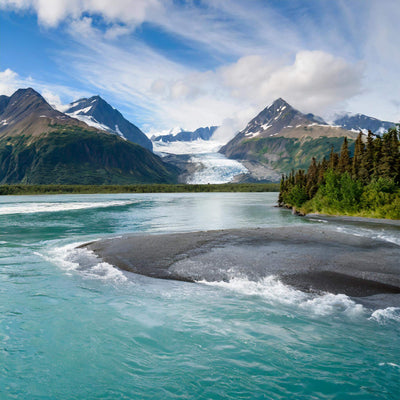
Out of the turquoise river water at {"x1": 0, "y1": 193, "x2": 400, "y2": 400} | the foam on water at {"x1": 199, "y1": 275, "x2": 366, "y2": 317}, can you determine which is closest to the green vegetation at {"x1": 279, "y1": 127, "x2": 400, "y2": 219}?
the foam on water at {"x1": 199, "y1": 275, "x2": 366, "y2": 317}

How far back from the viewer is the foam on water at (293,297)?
12.4 m

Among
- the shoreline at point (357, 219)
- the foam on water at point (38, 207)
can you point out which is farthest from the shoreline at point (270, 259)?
the foam on water at point (38, 207)

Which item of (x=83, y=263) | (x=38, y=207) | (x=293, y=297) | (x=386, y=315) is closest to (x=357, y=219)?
(x=293, y=297)

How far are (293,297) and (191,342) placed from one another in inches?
218

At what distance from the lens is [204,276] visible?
1702cm

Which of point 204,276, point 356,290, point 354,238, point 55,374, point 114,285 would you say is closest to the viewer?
point 55,374

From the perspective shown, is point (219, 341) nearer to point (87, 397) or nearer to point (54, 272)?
point (87, 397)

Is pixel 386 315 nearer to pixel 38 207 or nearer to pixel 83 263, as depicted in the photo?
pixel 83 263

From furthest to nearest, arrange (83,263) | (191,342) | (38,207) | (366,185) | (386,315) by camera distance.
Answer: (38,207), (366,185), (83,263), (386,315), (191,342)

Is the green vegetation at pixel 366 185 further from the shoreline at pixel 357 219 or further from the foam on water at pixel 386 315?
the foam on water at pixel 386 315

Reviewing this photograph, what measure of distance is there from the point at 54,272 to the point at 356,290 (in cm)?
1570

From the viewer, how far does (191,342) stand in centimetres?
1024

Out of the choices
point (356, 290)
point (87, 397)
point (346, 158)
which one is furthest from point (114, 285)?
point (346, 158)

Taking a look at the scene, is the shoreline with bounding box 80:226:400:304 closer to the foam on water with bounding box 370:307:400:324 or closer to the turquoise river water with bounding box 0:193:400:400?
the turquoise river water with bounding box 0:193:400:400
